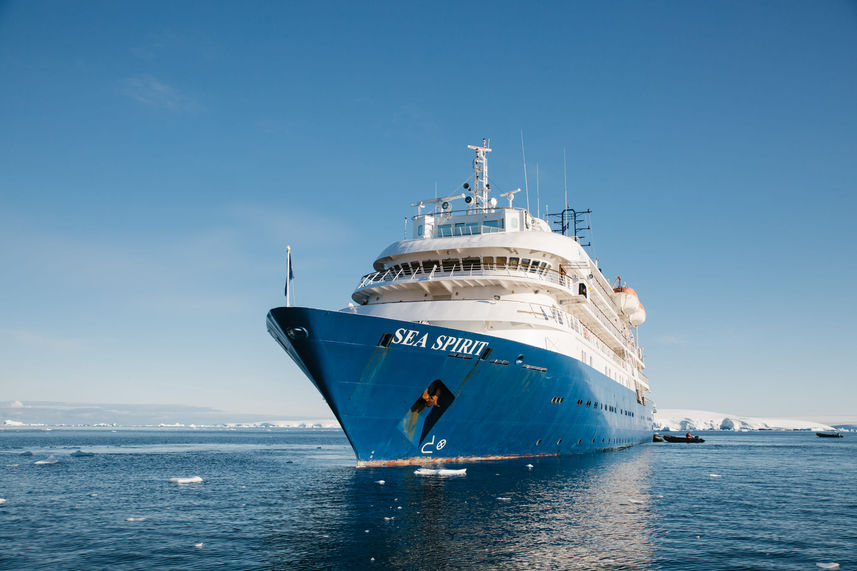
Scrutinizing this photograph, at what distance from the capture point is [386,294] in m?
29.8

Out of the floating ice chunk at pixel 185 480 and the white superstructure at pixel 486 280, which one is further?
the white superstructure at pixel 486 280

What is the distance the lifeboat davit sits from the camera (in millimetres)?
58656

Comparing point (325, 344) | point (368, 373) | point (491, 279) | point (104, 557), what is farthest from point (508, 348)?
point (104, 557)

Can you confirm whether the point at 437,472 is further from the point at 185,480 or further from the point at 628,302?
the point at 628,302

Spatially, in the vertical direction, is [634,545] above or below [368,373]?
below

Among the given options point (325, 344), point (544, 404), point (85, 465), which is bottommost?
point (85, 465)

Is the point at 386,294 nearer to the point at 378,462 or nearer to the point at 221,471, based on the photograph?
the point at 378,462

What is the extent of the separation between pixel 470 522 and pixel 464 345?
27.8 feet

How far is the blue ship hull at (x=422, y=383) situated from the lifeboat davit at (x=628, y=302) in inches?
1282

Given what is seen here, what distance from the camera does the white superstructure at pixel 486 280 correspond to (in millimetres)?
27031

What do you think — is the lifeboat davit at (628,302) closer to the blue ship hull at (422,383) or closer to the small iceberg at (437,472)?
the blue ship hull at (422,383)

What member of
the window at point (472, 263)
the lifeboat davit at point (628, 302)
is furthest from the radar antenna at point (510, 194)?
the lifeboat davit at point (628, 302)

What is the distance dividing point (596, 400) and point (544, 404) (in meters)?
8.92

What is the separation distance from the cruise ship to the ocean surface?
1922 mm
